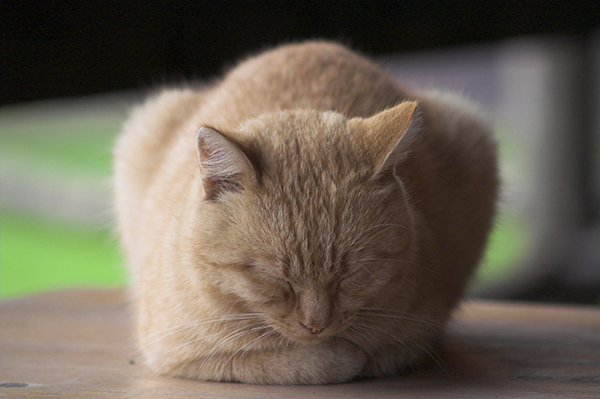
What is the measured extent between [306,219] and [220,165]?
0.27 m

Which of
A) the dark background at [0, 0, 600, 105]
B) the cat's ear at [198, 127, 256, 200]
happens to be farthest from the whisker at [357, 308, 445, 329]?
the dark background at [0, 0, 600, 105]

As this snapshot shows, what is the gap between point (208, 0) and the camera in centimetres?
313

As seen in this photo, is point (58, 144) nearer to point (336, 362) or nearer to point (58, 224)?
point (58, 224)

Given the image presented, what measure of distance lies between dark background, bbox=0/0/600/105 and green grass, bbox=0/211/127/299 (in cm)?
424

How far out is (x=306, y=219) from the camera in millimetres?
1467

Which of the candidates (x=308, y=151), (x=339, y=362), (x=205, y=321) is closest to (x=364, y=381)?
(x=339, y=362)

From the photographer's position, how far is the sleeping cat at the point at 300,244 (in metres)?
1.47

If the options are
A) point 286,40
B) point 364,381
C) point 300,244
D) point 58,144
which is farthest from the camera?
point 58,144

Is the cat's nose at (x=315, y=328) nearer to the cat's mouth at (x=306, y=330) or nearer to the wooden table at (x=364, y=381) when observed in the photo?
the cat's mouth at (x=306, y=330)

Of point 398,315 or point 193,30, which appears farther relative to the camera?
point 193,30

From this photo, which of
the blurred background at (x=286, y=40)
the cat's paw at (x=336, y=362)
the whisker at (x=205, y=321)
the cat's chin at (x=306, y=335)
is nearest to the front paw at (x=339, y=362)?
the cat's paw at (x=336, y=362)

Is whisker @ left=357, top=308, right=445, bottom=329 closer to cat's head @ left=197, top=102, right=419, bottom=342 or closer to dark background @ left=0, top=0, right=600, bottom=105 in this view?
cat's head @ left=197, top=102, right=419, bottom=342

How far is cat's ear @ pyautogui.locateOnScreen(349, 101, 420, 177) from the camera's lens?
1.54 metres

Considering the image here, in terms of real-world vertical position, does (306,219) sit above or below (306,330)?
above
